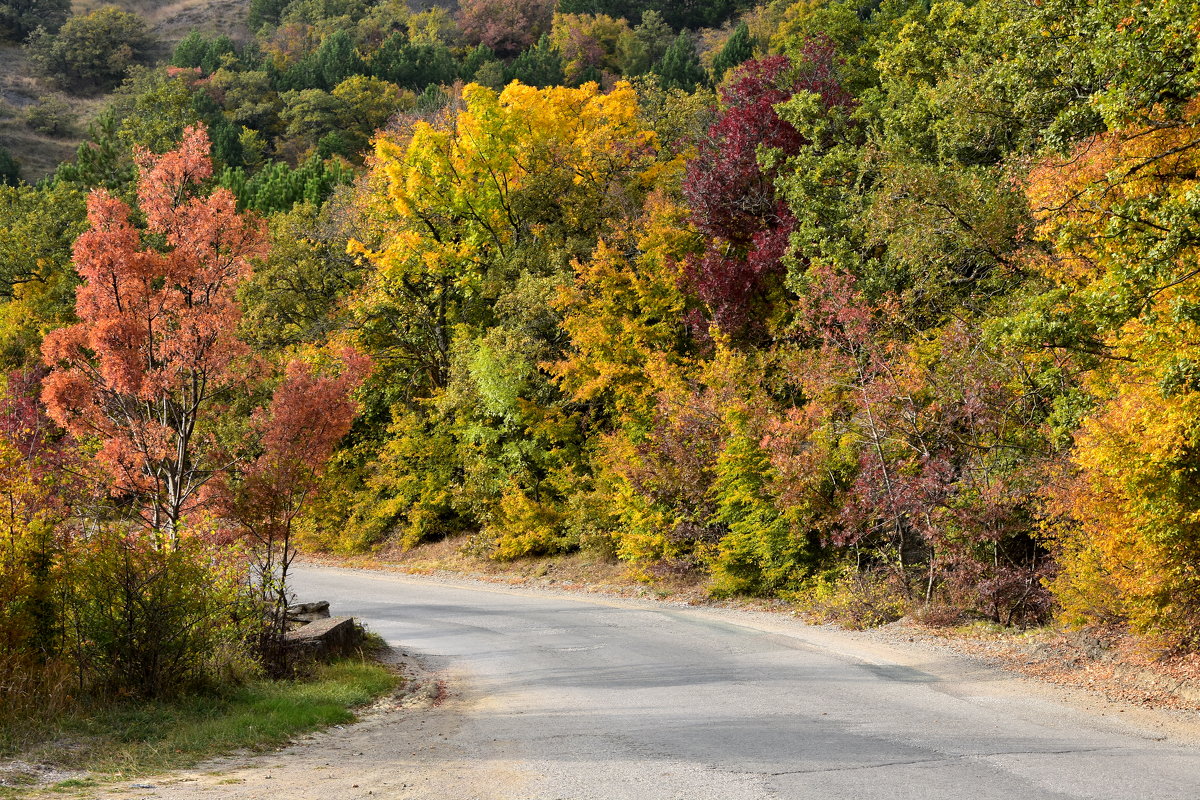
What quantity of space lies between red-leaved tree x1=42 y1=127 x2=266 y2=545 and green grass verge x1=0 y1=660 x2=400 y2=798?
438 cm

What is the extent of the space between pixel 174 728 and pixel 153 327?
8222 millimetres

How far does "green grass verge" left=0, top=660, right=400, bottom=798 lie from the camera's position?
8.44 metres

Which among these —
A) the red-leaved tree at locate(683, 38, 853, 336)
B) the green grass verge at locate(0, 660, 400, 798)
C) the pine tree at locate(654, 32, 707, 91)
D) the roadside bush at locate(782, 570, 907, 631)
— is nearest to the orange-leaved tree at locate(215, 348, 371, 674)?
the green grass verge at locate(0, 660, 400, 798)

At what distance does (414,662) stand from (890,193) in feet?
48.1

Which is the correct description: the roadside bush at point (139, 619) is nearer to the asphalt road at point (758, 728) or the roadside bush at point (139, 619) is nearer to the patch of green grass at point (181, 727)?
the patch of green grass at point (181, 727)

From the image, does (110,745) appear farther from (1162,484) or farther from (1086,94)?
(1086,94)

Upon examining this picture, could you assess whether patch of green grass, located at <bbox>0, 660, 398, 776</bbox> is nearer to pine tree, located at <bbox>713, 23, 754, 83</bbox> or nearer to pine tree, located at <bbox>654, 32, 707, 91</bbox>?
pine tree, located at <bbox>713, 23, 754, 83</bbox>

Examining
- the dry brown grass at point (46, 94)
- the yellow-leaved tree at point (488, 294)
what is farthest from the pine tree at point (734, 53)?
the dry brown grass at point (46, 94)

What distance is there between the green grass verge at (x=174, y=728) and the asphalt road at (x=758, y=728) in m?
1.44

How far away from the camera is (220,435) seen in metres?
35.5

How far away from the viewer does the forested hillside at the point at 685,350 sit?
11680 millimetres

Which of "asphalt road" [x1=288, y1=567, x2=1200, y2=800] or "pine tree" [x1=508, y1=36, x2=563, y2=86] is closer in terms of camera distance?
"asphalt road" [x1=288, y1=567, x2=1200, y2=800]

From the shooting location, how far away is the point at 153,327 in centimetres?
1582

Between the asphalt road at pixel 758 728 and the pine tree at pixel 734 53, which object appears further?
the pine tree at pixel 734 53
